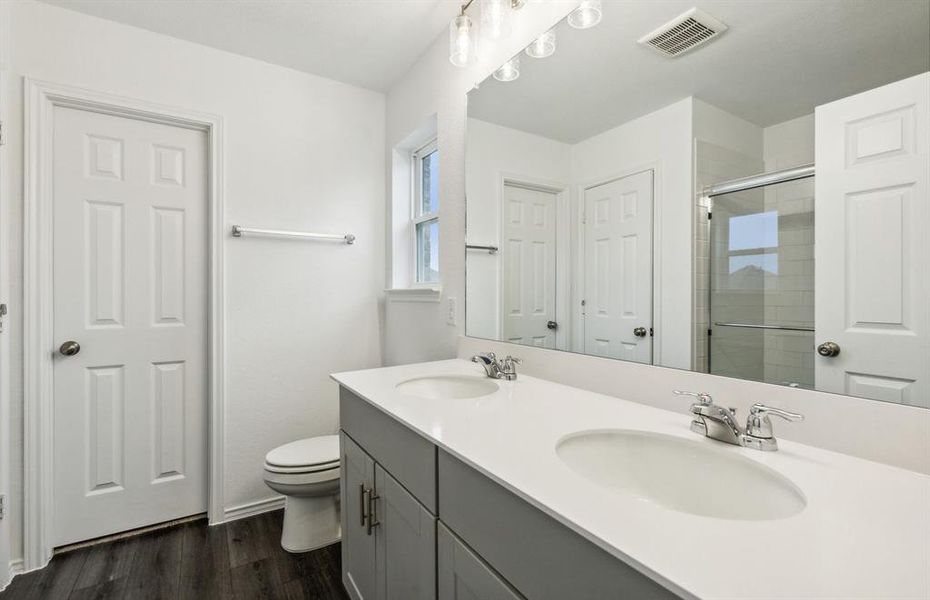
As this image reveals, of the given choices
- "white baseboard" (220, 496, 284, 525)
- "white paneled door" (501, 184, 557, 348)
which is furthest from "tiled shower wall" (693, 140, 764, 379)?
"white baseboard" (220, 496, 284, 525)

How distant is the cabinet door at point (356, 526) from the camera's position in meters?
1.24

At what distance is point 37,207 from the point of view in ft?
5.66

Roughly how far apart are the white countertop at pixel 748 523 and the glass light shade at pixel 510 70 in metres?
1.25

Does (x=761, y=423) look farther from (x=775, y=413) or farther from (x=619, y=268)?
(x=619, y=268)

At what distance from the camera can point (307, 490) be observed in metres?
1.78

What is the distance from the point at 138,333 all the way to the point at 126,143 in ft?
2.91

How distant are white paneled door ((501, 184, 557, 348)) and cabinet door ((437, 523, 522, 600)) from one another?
74cm

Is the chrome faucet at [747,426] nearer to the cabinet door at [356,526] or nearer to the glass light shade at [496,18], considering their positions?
the cabinet door at [356,526]

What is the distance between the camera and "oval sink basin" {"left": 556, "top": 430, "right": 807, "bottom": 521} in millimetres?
698

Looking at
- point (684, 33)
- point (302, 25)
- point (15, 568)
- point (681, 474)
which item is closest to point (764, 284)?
point (681, 474)

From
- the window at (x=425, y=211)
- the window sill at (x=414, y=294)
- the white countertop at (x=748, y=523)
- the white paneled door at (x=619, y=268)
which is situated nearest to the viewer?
the white countertop at (x=748, y=523)

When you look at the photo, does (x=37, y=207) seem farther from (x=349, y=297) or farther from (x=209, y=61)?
(x=349, y=297)

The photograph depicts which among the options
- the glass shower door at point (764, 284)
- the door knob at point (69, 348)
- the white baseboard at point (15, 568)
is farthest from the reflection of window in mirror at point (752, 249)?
the white baseboard at point (15, 568)

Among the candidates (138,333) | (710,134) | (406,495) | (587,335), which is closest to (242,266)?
(138,333)
